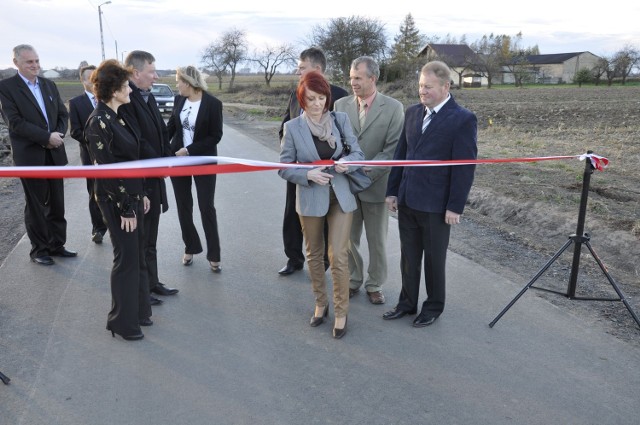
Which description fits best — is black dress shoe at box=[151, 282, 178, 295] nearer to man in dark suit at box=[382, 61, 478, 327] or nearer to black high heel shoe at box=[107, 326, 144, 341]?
black high heel shoe at box=[107, 326, 144, 341]

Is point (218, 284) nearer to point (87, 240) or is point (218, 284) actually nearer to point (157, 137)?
point (157, 137)

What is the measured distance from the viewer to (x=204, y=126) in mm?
5609

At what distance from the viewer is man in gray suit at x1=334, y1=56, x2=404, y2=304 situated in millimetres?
4883

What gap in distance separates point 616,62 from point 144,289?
296ft

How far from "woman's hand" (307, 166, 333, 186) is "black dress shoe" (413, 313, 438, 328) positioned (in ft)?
4.51

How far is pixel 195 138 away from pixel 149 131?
0.95 meters

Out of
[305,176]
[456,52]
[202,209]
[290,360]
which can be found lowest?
[290,360]

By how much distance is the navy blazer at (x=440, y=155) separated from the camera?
4.18m

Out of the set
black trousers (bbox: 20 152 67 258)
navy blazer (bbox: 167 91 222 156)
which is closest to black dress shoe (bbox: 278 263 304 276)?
navy blazer (bbox: 167 91 222 156)

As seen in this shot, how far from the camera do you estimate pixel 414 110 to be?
4.48 meters

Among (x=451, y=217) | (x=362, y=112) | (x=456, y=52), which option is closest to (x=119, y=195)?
(x=362, y=112)

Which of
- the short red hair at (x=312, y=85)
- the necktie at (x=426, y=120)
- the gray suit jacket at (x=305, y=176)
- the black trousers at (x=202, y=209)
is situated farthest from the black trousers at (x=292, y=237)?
the necktie at (x=426, y=120)

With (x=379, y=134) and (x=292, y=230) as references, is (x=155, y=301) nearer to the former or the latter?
(x=292, y=230)

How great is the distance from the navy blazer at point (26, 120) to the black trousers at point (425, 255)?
4.07 metres
